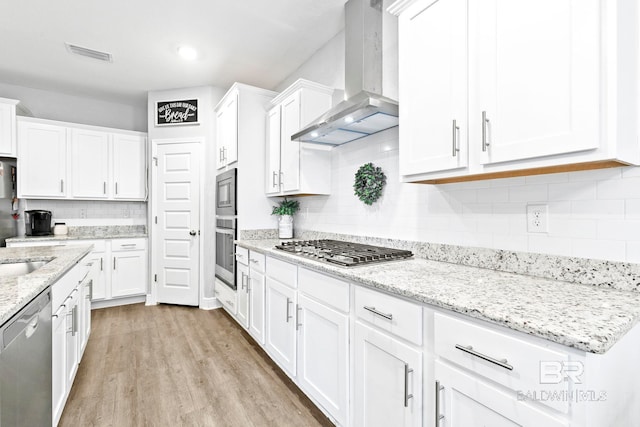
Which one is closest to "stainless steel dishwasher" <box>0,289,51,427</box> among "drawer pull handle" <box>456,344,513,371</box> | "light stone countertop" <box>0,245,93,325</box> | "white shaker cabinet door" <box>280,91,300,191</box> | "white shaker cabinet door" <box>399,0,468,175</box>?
"light stone countertop" <box>0,245,93,325</box>

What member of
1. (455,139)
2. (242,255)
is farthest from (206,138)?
(455,139)

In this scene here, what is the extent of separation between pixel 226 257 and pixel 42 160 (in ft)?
8.53

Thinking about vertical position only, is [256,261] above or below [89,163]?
below

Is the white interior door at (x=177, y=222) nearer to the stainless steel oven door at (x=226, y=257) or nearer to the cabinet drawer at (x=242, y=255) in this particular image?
the stainless steel oven door at (x=226, y=257)

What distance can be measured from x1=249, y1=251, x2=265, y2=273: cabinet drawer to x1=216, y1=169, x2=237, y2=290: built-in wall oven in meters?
0.56

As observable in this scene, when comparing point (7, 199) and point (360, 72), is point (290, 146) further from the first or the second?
point (7, 199)

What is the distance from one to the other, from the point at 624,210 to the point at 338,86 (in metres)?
2.26

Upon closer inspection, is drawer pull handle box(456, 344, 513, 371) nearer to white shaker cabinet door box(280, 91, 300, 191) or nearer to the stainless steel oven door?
white shaker cabinet door box(280, 91, 300, 191)

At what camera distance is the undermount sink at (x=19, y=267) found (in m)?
1.93

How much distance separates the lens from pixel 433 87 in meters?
1.48

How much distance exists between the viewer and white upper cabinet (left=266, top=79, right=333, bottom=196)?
2756 mm

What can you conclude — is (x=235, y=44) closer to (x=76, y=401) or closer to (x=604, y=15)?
(x=604, y=15)

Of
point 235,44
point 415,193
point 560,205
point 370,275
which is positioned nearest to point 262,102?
point 235,44

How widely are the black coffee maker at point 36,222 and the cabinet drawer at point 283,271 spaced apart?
3357 mm
